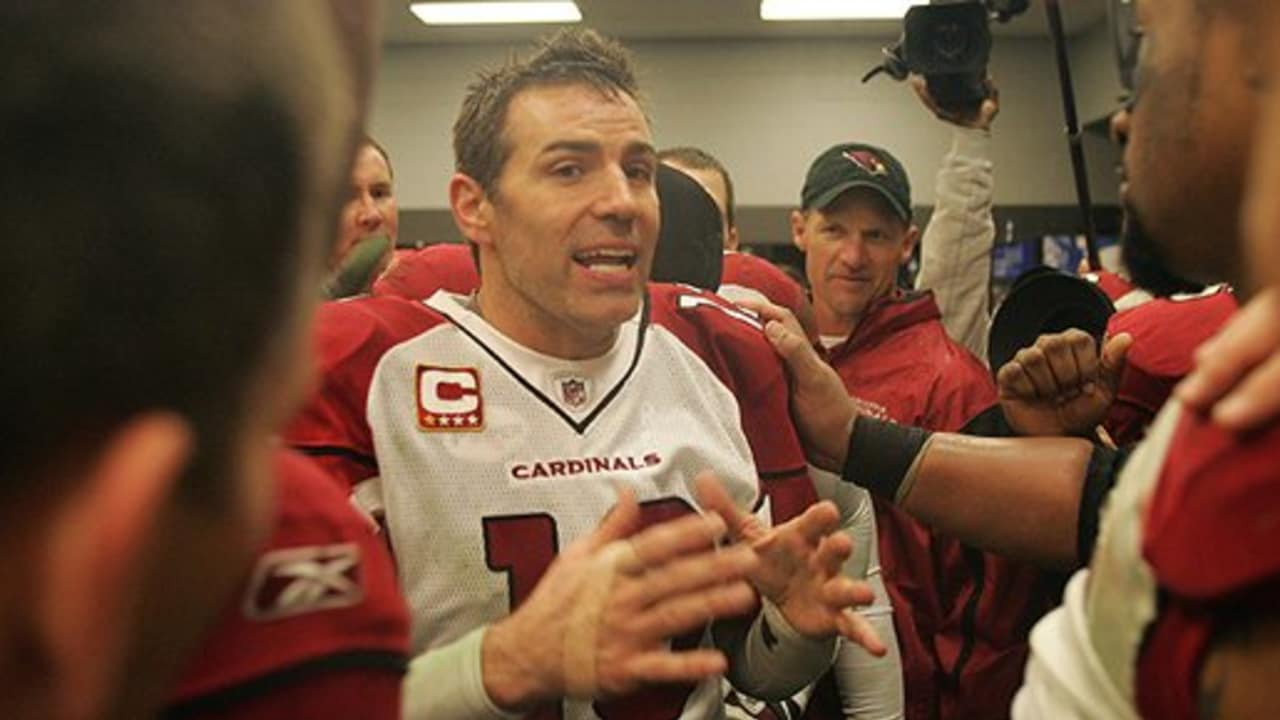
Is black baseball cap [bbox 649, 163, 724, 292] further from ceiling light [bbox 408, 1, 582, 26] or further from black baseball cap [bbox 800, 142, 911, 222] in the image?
ceiling light [bbox 408, 1, 582, 26]

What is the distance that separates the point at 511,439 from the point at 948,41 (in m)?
1.32

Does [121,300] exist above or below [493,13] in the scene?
below

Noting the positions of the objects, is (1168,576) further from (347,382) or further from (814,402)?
(814,402)

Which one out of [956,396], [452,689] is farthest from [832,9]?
[452,689]

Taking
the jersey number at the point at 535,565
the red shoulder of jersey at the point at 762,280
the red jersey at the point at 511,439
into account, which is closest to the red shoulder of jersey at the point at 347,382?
the red jersey at the point at 511,439

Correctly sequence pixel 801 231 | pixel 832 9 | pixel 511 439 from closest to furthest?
pixel 511 439 < pixel 801 231 < pixel 832 9

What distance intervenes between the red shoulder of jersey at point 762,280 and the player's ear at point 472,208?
76cm

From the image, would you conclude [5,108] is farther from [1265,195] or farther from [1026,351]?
[1026,351]

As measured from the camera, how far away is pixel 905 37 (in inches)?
95.5

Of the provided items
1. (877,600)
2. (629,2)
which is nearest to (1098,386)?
(877,600)

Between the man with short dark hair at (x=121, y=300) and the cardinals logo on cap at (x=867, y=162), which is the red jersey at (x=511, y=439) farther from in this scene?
the cardinals logo on cap at (x=867, y=162)

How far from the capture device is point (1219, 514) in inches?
24.1

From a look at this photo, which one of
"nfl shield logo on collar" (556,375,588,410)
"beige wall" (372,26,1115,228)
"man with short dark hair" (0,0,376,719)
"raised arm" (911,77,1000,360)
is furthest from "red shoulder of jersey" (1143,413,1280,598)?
"beige wall" (372,26,1115,228)

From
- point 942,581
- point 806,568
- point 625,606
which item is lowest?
point 942,581
